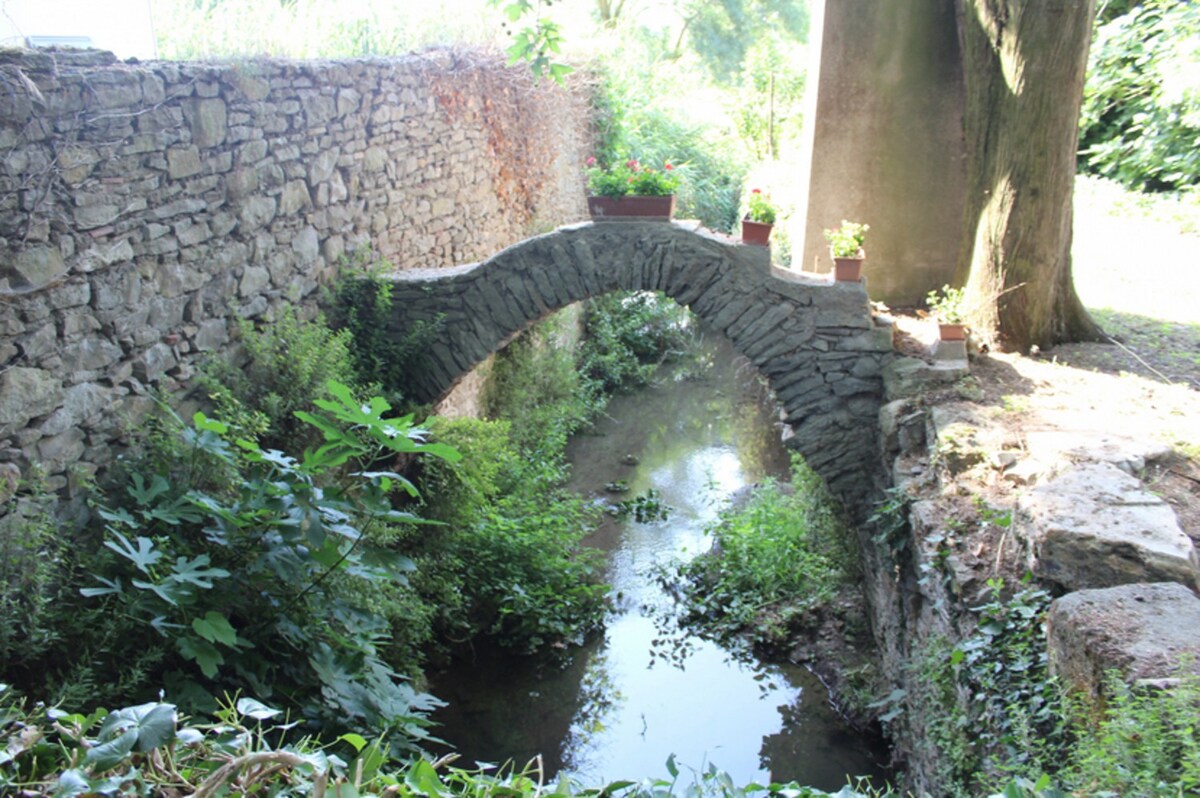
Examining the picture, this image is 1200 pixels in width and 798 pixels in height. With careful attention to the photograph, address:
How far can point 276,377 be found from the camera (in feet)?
16.7

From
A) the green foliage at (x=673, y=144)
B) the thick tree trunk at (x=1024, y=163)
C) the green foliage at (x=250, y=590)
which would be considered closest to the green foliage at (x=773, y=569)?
the thick tree trunk at (x=1024, y=163)

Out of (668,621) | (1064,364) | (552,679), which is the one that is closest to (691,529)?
(668,621)

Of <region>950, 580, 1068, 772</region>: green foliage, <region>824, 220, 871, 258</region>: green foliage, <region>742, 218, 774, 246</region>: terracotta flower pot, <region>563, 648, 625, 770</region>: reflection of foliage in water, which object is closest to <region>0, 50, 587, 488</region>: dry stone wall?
<region>742, 218, 774, 246</region>: terracotta flower pot

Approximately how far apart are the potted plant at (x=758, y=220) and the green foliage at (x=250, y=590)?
123 inches

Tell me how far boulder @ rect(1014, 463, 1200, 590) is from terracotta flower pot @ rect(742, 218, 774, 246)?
2699 millimetres

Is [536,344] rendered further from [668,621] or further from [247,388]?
[247,388]

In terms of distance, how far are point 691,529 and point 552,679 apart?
96.4 inches

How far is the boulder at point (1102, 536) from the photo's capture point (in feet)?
10.3

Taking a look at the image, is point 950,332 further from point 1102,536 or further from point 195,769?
point 195,769

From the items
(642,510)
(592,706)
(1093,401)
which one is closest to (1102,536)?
(1093,401)

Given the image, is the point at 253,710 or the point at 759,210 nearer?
the point at 253,710

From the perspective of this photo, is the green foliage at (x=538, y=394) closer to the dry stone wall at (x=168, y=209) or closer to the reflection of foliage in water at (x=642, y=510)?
the reflection of foliage in water at (x=642, y=510)

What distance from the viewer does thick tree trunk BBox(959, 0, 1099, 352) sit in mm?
5828

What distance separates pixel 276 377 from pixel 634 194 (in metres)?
2.52
